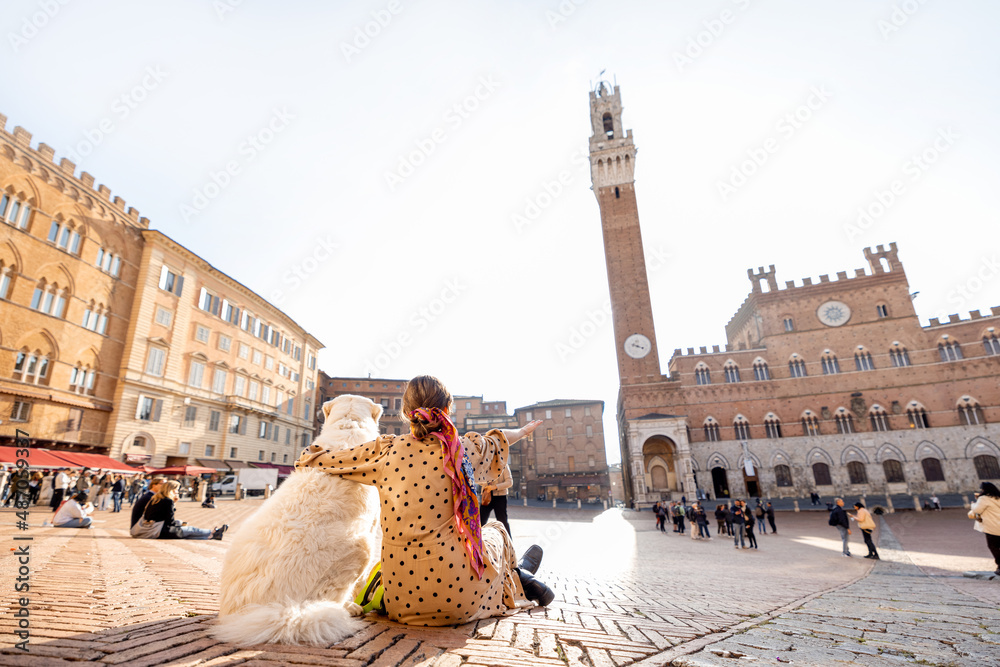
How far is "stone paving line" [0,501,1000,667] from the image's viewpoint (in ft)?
6.65

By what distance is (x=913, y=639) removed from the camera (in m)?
3.02

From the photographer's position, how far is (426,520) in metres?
2.57

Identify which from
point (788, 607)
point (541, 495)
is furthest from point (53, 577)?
point (541, 495)

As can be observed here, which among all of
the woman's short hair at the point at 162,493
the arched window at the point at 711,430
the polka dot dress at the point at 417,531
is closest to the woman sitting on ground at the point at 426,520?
the polka dot dress at the point at 417,531

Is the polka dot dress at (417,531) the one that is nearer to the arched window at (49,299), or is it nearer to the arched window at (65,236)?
the arched window at (49,299)

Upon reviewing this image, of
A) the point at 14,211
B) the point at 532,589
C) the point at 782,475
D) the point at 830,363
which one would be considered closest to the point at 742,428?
the point at 782,475

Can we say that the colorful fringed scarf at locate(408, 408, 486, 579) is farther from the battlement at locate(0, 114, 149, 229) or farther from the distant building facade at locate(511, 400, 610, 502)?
the distant building facade at locate(511, 400, 610, 502)

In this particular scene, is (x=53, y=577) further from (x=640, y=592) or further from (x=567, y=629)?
(x=640, y=592)

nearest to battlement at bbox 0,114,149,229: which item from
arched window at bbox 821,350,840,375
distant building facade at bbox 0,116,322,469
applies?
distant building facade at bbox 0,116,322,469

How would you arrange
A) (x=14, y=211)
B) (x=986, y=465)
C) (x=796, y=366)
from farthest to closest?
(x=796, y=366) → (x=986, y=465) → (x=14, y=211)

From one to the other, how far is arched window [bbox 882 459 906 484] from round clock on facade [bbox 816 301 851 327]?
11373mm

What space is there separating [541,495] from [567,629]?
5300cm

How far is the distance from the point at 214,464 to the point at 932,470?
5081 centimetres

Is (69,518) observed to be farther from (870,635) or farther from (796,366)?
(796,366)
